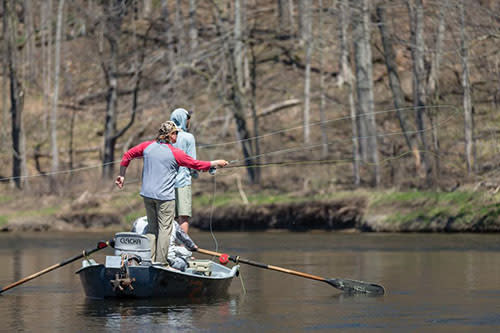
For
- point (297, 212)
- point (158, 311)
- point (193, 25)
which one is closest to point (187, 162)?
point (158, 311)

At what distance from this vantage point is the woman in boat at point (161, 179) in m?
12.5

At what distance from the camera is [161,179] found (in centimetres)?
1252

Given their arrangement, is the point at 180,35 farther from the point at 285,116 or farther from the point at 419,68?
the point at 419,68

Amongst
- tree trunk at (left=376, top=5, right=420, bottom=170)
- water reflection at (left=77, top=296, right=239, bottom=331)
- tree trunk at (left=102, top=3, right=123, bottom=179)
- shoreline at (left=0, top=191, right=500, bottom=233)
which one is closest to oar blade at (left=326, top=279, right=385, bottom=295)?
water reflection at (left=77, top=296, right=239, bottom=331)

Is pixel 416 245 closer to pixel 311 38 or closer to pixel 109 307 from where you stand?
pixel 109 307

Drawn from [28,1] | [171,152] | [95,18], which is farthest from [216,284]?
[28,1]

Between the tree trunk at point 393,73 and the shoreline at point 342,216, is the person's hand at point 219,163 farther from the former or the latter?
the tree trunk at point 393,73

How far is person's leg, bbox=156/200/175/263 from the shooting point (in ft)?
41.0

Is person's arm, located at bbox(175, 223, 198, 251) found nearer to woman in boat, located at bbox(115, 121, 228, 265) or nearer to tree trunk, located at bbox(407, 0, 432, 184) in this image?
woman in boat, located at bbox(115, 121, 228, 265)

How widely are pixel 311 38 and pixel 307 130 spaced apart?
4254 mm

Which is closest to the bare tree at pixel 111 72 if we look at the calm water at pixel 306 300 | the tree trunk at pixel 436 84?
the tree trunk at pixel 436 84

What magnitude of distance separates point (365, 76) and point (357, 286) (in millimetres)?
20003

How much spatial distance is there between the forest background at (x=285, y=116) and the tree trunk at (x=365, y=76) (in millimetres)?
69

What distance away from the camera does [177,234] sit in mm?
13055
